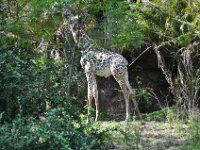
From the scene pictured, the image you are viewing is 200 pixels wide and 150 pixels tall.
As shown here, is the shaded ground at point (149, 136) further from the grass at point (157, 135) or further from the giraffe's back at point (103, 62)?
the giraffe's back at point (103, 62)

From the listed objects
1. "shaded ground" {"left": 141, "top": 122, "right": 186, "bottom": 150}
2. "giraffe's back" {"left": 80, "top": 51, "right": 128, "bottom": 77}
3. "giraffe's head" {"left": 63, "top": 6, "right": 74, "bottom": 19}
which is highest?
"giraffe's head" {"left": 63, "top": 6, "right": 74, "bottom": 19}

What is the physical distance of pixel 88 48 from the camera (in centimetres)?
936

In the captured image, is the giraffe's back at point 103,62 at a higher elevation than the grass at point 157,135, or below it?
higher

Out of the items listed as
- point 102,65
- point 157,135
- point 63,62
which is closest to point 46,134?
point 63,62

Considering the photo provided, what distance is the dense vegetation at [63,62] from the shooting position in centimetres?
523

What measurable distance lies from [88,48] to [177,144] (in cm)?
305

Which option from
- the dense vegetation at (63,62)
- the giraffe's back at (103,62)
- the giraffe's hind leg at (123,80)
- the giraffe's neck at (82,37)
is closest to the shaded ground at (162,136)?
the dense vegetation at (63,62)

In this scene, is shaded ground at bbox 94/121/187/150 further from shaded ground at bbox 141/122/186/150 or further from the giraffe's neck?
the giraffe's neck

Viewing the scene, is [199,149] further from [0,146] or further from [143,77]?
[143,77]

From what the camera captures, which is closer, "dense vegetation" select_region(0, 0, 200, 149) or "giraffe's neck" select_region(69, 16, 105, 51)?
"dense vegetation" select_region(0, 0, 200, 149)

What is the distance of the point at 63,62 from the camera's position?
7.08 m

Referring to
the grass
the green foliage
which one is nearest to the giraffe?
the grass

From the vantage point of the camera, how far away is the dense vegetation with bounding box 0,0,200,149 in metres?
5.23

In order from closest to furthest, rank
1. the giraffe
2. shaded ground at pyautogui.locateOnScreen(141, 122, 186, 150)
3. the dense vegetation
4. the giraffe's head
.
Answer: the dense vegetation < shaded ground at pyautogui.locateOnScreen(141, 122, 186, 150) < the giraffe's head < the giraffe
